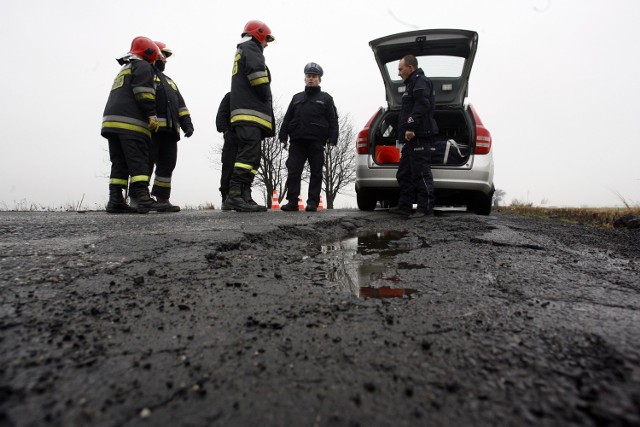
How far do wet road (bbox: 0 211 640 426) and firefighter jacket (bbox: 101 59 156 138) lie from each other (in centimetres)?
252

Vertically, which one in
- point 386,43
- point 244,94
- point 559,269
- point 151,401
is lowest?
point 151,401

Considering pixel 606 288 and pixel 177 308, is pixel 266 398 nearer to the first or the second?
pixel 177 308

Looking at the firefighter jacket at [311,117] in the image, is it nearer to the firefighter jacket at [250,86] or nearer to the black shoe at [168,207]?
the firefighter jacket at [250,86]

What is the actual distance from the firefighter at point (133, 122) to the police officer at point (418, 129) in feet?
9.57

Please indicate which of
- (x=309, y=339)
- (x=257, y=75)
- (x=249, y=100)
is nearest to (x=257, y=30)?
(x=257, y=75)

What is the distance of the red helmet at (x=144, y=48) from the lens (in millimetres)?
4234

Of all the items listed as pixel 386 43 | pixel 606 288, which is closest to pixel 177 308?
pixel 606 288

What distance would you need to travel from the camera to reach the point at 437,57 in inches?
194

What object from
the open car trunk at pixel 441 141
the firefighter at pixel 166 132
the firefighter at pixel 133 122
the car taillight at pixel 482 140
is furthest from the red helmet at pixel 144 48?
the car taillight at pixel 482 140

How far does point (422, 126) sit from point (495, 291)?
116 inches

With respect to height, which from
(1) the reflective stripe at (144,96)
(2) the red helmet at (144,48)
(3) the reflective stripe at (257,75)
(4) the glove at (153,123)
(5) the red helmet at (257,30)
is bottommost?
(4) the glove at (153,123)

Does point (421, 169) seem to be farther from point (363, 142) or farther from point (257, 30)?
point (257, 30)

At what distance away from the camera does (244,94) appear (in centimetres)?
429

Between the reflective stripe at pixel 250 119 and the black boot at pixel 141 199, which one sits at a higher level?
the reflective stripe at pixel 250 119
